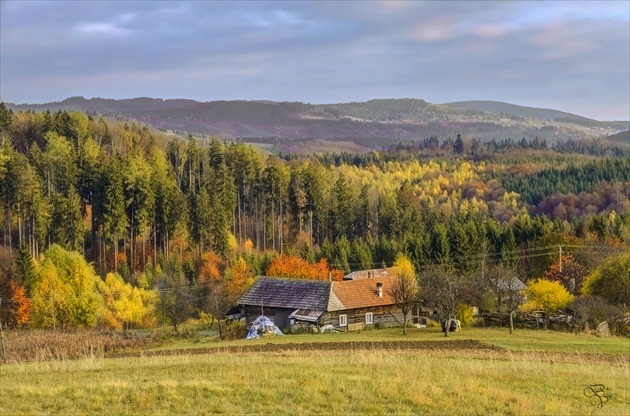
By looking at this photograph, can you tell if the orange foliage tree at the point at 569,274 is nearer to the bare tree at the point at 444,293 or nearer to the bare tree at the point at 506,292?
the bare tree at the point at 506,292

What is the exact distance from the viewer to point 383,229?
11819 centimetres

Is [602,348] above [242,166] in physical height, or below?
below

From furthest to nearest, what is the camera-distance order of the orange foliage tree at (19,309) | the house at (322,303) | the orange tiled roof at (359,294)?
1. the orange foliage tree at (19,309)
2. the orange tiled roof at (359,294)
3. the house at (322,303)

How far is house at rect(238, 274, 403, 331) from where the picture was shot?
57844mm

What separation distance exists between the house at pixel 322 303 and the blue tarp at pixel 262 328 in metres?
2.05

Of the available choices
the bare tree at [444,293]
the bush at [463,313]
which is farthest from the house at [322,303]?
the bush at [463,313]

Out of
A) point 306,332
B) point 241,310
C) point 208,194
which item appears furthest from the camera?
point 208,194

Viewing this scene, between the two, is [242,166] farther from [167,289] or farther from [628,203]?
[628,203]

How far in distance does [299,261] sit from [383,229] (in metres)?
39.1

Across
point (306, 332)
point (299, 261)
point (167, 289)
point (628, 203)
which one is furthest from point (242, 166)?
point (628, 203)

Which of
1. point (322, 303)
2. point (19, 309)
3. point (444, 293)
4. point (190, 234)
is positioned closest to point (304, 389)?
point (444, 293)

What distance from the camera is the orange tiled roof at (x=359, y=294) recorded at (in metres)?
59.0

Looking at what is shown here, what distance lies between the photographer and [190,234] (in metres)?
96.0

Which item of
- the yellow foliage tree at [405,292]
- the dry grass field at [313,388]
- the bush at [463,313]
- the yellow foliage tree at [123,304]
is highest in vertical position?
the dry grass field at [313,388]
